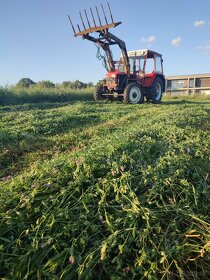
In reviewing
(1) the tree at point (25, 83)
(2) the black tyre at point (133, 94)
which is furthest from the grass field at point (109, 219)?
(1) the tree at point (25, 83)

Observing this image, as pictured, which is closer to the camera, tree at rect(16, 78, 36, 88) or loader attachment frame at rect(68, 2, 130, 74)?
loader attachment frame at rect(68, 2, 130, 74)

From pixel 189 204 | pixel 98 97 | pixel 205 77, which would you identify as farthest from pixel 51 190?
pixel 205 77

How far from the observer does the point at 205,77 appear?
3819 cm

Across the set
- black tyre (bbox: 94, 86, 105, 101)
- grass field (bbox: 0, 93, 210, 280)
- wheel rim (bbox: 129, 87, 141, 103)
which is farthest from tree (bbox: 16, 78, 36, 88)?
grass field (bbox: 0, 93, 210, 280)

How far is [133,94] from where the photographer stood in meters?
12.3

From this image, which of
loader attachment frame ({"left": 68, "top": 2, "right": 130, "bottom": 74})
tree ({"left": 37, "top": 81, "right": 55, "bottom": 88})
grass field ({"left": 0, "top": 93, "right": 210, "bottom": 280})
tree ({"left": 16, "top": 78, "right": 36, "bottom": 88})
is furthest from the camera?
tree ({"left": 37, "top": 81, "right": 55, "bottom": 88})

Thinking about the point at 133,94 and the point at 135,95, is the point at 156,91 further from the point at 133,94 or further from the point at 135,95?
the point at 133,94

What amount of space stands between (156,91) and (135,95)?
1.89 meters

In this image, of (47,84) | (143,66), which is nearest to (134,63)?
(143,66)

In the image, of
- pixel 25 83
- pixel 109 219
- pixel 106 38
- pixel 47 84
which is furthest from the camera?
pixel 25 83

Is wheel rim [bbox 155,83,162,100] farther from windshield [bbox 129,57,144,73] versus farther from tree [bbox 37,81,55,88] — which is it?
tree [bbox 37,81,55,88]

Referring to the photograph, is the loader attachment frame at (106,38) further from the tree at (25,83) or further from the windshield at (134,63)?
the tree at (25,83)

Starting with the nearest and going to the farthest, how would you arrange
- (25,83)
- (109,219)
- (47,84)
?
(109,219), (47,84), (25,83)

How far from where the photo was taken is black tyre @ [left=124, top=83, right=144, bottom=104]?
11.9m
